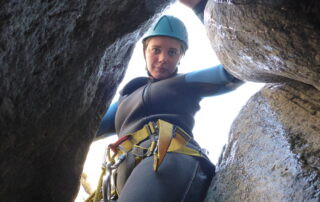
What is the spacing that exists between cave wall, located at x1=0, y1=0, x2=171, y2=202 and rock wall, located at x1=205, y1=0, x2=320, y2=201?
585 mm

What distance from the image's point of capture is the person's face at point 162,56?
148 inches

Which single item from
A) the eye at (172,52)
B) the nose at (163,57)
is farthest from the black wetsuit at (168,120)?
the eye at (172,52)

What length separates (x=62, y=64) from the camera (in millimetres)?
1572

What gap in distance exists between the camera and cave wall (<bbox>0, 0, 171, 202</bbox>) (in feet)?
4.49

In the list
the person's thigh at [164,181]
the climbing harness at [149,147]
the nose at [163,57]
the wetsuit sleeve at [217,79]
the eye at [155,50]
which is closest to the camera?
the person's thigh at [164,181]

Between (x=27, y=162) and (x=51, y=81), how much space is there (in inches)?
15.4

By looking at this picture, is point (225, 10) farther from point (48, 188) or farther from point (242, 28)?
point (48, 188)

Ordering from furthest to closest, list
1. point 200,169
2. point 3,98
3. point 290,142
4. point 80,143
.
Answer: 1. point 200,169
2. point 290,142
3. point 80,143
4. point 3,98

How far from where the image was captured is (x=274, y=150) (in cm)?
211

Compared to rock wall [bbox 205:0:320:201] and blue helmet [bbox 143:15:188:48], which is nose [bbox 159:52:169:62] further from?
rock wall [bbox 205:0:320:201]

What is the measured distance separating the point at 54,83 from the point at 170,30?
2.57 m

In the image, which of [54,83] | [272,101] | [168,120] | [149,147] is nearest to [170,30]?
[168,120]

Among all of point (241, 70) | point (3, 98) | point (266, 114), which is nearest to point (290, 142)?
point (266, 114)

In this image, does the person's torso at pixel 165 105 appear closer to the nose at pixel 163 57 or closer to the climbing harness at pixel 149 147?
the climbing harness at pixel 149 147
